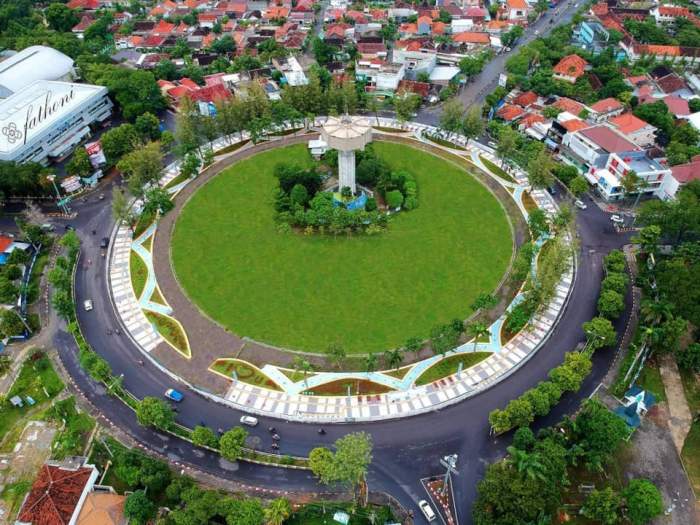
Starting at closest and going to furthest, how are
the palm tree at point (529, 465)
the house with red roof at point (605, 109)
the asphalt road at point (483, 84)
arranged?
the palm tree at point (529, 465) → the house with red roof at point (605, 109) → the asphalt road at point (483, 84)

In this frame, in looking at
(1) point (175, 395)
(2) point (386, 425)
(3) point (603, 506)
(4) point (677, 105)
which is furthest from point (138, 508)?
(4) point (677, 105)

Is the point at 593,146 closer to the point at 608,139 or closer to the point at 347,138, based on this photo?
the point at 608,139

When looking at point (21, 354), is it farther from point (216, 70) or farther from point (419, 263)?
point (216, 70)

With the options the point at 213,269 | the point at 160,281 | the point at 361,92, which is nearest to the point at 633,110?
the point at 361,92

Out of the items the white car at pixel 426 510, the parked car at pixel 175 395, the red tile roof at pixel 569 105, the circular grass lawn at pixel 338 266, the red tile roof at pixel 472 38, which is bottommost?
the white car at pixel 426 510

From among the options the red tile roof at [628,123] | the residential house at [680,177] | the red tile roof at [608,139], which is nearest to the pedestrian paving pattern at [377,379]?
the residential house at [680,177]

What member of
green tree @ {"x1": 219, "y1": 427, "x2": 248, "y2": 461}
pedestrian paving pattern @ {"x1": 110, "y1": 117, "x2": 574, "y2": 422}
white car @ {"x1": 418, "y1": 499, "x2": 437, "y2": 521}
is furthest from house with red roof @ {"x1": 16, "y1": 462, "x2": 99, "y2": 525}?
white car @ {"x1": 418, "y1": 499, "x2": 437, "y2": 521}

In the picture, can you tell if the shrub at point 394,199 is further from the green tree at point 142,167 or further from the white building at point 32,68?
the white building at point 32,68

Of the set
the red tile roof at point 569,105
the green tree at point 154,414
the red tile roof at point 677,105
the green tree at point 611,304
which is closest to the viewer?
the green tree at point 154,414
